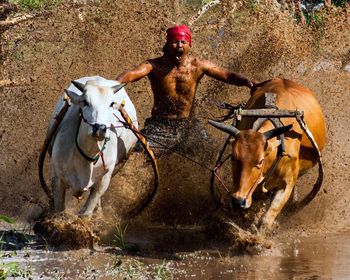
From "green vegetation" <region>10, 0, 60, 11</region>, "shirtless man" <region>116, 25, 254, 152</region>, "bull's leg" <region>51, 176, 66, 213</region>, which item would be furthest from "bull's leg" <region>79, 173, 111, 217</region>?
"green vegetation" <region>10, 0, 60, 11</region>

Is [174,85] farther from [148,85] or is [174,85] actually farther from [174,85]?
[148,85]

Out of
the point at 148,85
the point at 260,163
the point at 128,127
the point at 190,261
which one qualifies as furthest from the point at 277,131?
the point at 148,85

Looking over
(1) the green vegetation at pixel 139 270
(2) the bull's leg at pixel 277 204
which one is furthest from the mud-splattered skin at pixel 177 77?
(1) the green vegetation at pixel 139 270

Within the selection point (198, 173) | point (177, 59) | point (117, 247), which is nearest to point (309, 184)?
point (198, 173)

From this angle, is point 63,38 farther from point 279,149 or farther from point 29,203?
point 279,149

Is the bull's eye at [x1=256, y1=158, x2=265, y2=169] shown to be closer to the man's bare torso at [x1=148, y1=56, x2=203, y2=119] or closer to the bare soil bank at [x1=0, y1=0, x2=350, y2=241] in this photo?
the bare soil bank at [x1=0, y1=0, x2=350, y2=241]

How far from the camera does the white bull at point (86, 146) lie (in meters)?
8.09

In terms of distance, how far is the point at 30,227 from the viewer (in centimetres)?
Result: 966

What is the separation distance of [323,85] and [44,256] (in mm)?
4671

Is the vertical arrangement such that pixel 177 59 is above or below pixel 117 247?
above

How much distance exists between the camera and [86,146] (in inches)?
328

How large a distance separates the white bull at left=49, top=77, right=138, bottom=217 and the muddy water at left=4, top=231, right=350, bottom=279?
0.54m

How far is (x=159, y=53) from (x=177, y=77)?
2713 millimetres

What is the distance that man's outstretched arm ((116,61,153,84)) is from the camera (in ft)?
31.3
